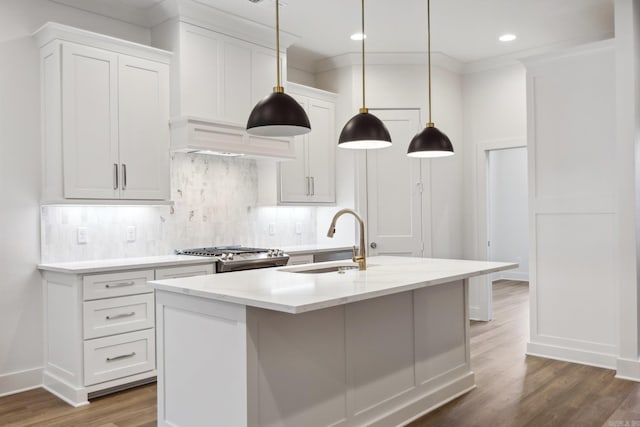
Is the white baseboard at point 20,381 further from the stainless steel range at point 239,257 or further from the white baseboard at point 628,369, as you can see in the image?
the white baseboard at point 628,369

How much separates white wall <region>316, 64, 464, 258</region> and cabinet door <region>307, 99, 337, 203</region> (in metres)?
0.10

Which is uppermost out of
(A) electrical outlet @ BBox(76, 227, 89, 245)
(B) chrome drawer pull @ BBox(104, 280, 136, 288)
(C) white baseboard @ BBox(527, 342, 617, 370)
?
(A) electrical outlet @ BBox(76, 227, 89, 245)

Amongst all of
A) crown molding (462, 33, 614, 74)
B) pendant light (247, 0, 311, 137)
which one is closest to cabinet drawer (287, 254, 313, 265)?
pendant light (247, 0, 311, 137)

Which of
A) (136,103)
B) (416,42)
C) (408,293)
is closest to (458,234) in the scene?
(416,42)

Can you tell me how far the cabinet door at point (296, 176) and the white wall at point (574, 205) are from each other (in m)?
2.19

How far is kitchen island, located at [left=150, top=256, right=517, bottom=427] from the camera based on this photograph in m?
2.28

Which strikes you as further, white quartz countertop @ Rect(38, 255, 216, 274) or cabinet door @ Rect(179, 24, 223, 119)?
cabinet door @ Rect(179, 24, 223, 119)

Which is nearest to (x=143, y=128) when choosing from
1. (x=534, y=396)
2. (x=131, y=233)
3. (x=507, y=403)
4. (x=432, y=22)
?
(x=131, y=233)

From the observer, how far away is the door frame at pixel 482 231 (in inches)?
233

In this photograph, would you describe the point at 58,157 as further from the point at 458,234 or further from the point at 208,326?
the point at 458,234

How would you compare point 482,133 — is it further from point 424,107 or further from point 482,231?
point 482,231

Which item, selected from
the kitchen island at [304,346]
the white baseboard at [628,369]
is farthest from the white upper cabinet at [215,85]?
the white baseboard at [628,369]

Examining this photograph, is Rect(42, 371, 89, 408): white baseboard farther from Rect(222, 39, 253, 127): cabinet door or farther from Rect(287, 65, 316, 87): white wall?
Rect(287, 65, 316, 87): white wall

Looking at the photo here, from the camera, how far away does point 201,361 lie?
2.48 metres
